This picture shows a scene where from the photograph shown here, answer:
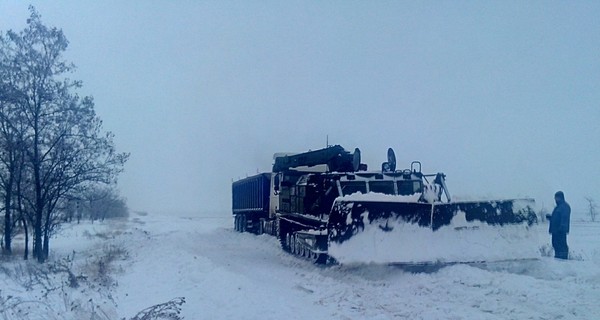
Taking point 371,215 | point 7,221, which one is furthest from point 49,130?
point 371,215

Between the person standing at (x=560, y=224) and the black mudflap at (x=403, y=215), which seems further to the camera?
the person standing at (x=560, y=224)

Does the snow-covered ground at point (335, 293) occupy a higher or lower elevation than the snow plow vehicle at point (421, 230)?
lower

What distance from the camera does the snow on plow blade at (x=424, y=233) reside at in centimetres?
1195

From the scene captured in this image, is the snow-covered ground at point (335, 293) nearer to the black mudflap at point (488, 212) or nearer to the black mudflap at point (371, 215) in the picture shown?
the black mudflap at point (371, 215)

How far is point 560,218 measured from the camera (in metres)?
12.7

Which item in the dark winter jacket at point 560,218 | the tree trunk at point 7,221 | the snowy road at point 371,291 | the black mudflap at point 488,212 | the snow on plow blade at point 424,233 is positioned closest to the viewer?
the snowy road at point 371,291

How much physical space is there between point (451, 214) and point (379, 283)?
259cm

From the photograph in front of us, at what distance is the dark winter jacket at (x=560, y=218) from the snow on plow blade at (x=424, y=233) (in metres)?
0.70

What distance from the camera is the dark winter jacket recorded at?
12.7 metres

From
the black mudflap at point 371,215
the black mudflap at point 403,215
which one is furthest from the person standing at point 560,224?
the black mudflap at point 371,215

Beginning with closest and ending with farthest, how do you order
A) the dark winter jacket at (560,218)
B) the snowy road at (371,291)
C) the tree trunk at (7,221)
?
the snowy road at (371,291) < the dark winter jacket at (560,218) < the tree trunk at (7,221)

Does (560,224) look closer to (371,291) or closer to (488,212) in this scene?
(488,212)

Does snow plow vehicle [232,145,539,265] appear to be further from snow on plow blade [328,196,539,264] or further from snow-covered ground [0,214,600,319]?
snow-covered ground [0,214,600,319]

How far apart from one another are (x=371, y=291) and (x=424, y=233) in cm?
274
